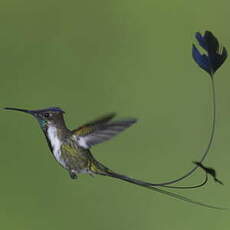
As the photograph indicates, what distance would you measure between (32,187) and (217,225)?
1131 mm

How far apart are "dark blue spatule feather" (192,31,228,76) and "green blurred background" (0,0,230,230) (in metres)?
2.39

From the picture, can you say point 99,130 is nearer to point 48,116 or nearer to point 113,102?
point 48,116

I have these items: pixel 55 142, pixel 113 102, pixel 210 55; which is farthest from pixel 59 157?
pixel 113 102

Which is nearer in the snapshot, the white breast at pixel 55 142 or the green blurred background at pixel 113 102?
the white breast at pixel 55 142

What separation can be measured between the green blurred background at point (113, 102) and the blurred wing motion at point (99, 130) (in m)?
2.24

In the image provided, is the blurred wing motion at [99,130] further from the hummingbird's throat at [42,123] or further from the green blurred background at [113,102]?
the green blurred background at [113,102]

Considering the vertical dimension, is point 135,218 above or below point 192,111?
below

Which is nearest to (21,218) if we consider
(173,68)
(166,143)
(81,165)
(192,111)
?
(166,143)

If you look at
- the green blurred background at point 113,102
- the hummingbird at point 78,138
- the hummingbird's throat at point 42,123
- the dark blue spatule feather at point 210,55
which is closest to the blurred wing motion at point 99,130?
the hummingbird at point 78,138

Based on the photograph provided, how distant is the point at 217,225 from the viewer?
3.91m

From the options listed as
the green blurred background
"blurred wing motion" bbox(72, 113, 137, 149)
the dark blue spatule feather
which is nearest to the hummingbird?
"blurred wing motion" bbox(72, 113, 137, 149)

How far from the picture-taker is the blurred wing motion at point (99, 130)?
5.29 feet

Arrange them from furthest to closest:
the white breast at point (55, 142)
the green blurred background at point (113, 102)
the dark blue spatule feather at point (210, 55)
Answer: the green blurred background at point (113, 102)
the white breast at point (55, 142)
the dark blue spatule feather at point (210, 55)

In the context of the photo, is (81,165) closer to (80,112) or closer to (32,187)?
(32,187)
